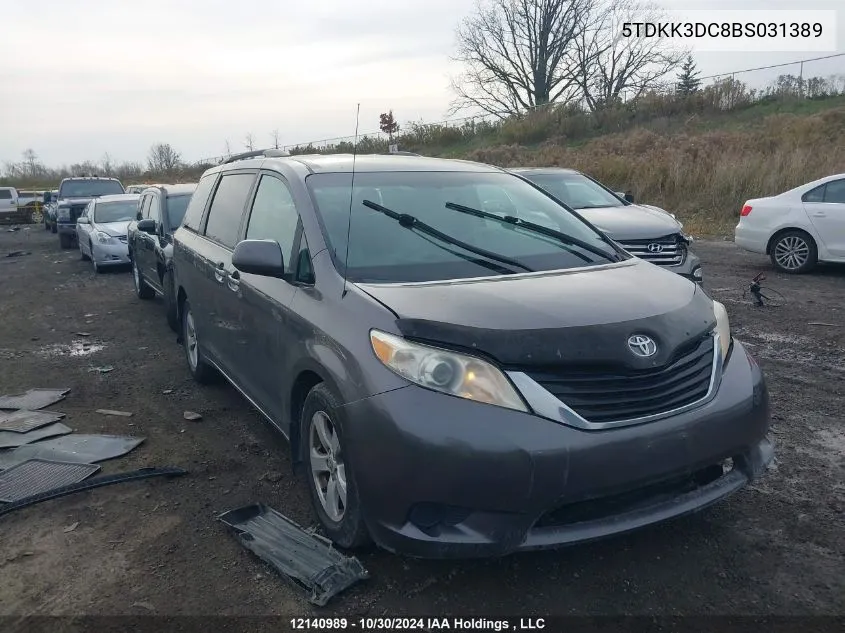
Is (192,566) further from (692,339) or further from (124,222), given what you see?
(124,222)

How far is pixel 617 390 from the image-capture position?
8.88 feet

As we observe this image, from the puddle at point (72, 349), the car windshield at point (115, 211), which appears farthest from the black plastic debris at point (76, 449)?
the car windshield at point (115, 211)

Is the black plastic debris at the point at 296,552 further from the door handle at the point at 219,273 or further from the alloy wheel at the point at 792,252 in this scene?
the alloy wheel at the point at 792,252

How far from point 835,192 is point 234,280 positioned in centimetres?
931

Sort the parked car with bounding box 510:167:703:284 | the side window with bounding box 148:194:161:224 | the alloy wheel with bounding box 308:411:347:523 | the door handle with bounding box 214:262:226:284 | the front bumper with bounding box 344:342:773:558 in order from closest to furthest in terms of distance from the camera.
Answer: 1. the front bumper with bounding box 344:342:773:558
2. the alloy wheel with bounding box 308:411:347:523
3. the door handle with bounding box 214:262:226:284
4. the parked car with bounding box 510:167:703:284
5. the side window with bounding box 148:194:161:224

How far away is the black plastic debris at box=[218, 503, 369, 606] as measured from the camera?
2.92 meters

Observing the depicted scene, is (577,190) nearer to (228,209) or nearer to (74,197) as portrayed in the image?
(228,209)

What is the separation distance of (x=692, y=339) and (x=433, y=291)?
1136 millimetres

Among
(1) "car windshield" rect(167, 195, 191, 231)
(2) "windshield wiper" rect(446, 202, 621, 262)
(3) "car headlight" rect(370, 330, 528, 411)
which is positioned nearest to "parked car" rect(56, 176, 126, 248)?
(1) "car windshield" rect(167, 195, 191, 231)

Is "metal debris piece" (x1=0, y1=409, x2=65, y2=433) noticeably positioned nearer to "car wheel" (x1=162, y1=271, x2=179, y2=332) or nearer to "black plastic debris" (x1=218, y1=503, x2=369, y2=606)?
"car wheel" (x1=162, y1=271, x2=179, y2=332)

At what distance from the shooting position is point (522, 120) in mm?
31672

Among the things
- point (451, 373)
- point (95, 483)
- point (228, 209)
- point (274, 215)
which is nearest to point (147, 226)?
point (228, 209)

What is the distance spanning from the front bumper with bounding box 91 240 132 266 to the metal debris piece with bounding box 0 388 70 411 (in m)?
8.07

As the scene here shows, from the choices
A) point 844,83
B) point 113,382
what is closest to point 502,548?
point 113,382
